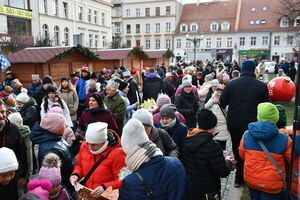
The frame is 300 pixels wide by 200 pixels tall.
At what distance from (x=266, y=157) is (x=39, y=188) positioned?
8.16ft

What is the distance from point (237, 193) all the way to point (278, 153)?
1.86m

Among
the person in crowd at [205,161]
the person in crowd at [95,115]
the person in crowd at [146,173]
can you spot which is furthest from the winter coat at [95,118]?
the person in crowd at [146,173]

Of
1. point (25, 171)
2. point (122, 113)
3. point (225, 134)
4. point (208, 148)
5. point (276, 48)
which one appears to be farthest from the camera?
point (276, 48)

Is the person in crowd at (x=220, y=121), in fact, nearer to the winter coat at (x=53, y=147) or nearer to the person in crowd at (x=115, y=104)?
the person in crowd at (x=115, y=104)

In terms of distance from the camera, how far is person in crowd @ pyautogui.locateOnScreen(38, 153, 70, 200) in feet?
9.88

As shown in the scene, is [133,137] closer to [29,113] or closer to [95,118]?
[95,118]

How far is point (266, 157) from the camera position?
3354 millimetres

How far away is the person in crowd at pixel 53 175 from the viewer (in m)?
3.01

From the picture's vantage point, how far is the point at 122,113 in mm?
6129

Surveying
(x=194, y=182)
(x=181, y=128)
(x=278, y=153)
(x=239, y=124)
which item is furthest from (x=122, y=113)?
(x=278, y=153)

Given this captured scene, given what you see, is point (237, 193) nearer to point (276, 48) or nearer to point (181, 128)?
point (181, 128)

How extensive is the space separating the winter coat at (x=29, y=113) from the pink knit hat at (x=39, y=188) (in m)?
3.43

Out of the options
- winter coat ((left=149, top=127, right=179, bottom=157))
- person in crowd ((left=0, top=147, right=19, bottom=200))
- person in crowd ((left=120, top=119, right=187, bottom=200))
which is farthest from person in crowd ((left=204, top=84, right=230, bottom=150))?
person in crowd ((left=0, top=147, right=19, bottom=200))

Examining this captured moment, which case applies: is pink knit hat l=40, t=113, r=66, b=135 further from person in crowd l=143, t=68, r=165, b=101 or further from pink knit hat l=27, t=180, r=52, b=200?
person in crowd l=143, t=68, r=165, b=101
